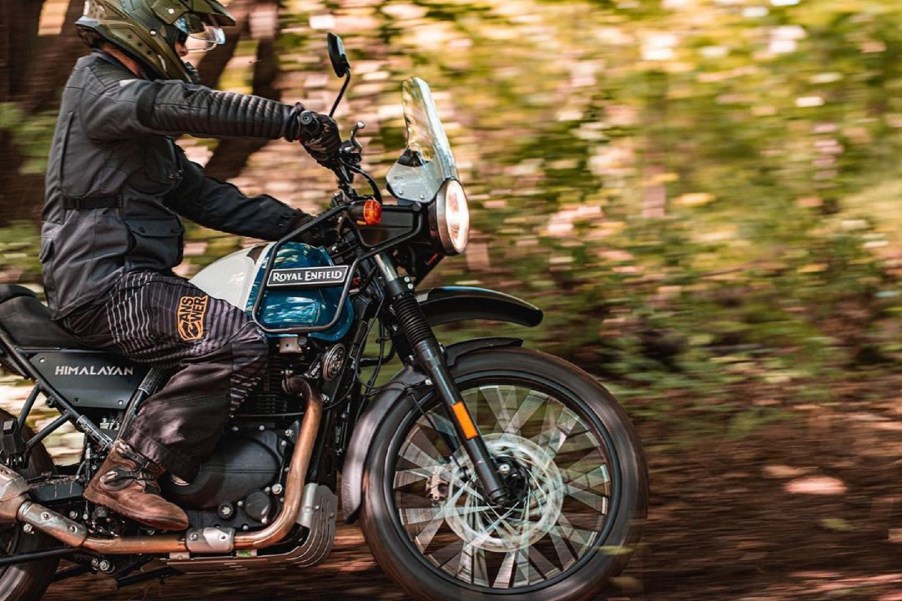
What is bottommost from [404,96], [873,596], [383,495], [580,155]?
[873,596]

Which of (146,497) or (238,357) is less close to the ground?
(238,357)

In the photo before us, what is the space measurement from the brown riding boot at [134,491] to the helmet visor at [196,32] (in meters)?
1.33

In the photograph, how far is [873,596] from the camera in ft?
13.5

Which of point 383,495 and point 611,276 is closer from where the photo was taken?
point 383,495

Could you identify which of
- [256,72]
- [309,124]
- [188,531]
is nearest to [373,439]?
[188,531]

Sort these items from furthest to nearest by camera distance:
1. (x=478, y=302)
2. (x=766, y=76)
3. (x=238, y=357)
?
(x=766, y=76) < (x=478, y=302) < (x=238, y=357)

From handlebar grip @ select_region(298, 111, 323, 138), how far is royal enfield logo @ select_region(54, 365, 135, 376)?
1040 mm

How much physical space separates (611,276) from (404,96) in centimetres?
178

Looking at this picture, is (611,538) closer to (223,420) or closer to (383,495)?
(383,495)

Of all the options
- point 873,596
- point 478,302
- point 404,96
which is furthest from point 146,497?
point 873,596

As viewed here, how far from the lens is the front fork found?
3898 millimetres

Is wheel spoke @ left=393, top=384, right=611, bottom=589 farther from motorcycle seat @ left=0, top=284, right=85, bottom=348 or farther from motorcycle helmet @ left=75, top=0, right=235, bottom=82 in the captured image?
motorcycle helmet @ left=75, top=0, right=235, bottom=82

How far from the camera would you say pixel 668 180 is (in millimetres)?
5645

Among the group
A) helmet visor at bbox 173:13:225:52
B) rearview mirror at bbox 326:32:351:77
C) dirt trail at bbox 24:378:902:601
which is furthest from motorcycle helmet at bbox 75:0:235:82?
dirt trail at bbox 24:378:902:601
